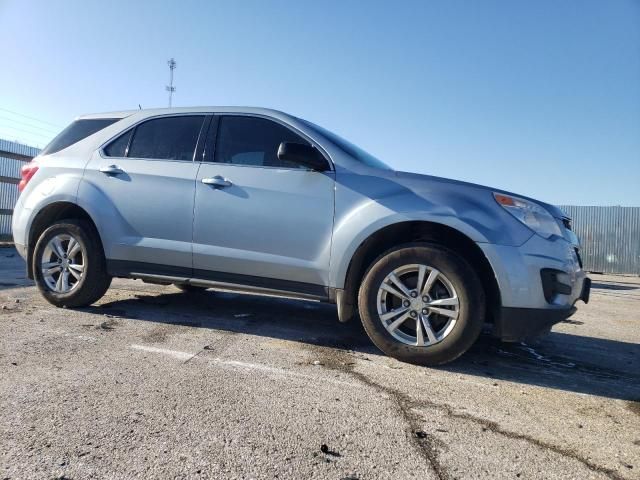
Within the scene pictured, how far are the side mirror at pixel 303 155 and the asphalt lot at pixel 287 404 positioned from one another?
54.5 inches

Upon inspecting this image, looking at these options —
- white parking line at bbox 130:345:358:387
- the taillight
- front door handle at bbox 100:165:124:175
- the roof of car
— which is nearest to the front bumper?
white parking line at bbox 130:345:358:387

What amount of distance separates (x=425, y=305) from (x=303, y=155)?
140cm

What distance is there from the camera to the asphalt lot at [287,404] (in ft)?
5.51

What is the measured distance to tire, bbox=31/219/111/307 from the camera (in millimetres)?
3929

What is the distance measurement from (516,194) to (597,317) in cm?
359

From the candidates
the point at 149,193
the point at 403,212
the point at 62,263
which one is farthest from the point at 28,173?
the point at 403,212

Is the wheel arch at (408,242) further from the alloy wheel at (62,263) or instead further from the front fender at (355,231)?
the alloy wheel at (62,263)

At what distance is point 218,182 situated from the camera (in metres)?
3.56

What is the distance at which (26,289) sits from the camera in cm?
500

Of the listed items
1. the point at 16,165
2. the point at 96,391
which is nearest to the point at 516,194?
the point at 96,391

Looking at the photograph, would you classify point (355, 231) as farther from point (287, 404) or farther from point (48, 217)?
point (48, 217)

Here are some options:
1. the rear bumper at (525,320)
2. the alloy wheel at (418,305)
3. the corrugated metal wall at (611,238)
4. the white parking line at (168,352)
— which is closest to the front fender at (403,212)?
the alloy wheel at (418,305)

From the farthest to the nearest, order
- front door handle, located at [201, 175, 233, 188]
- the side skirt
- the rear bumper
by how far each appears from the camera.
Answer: front door handle, located at [201, 175, 233, 188] < the side skirt < the rear bumper

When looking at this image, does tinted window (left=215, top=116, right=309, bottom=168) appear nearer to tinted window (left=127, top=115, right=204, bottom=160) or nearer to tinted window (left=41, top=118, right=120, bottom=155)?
tinted window (left=127, top=115, right=204, bottom=160)
